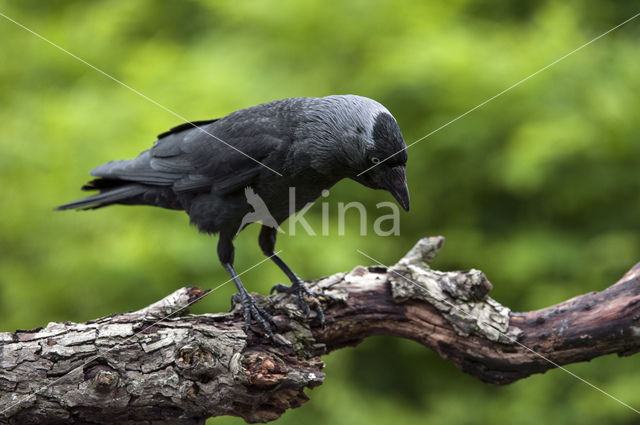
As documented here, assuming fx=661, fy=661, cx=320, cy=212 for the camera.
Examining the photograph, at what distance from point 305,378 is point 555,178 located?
11.2 feet

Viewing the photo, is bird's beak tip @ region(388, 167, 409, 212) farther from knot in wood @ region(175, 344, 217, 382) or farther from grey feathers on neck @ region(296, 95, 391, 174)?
knot in wood @ region(175, 344, 217, 382)

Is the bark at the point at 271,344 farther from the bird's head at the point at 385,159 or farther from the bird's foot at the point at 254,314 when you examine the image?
the bird's head at the point at 385,159

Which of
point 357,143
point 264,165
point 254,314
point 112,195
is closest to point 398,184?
point 357,143

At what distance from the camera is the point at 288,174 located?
397cm

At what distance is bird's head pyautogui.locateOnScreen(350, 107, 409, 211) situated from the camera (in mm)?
3682

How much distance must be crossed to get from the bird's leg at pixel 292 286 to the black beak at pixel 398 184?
0.71 metres

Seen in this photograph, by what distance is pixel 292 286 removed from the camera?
13.6ft

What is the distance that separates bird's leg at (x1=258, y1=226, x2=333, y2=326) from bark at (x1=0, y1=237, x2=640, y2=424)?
0.17 feet

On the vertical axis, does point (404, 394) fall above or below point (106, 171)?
below

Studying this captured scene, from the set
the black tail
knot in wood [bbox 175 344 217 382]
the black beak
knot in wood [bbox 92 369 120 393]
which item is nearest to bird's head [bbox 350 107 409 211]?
the black beak


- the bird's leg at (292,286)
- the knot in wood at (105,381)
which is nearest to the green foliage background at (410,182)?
the bird's leg at (292,286)

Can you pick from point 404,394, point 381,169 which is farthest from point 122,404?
point 404,394

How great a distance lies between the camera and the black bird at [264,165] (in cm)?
381

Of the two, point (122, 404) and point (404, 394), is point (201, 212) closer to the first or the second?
point (122, 404)
